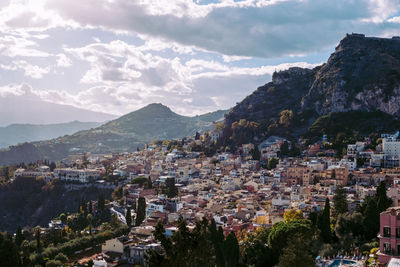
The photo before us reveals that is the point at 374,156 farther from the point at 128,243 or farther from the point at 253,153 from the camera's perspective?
the point at 128,243

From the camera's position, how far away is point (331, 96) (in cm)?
9481

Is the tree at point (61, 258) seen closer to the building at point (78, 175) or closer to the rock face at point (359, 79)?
the building at point (78, 175)

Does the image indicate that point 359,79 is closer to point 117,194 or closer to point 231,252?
point 117,194

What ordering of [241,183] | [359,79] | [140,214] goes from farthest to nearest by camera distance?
[359,79] < [241,183] < [140,214]

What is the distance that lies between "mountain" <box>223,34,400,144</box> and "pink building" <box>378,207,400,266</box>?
60270 mm

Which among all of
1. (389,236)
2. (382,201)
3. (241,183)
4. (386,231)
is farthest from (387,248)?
(241,183)

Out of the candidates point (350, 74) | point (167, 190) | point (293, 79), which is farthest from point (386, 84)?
point (167, 190)

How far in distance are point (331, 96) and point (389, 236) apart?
252 ft

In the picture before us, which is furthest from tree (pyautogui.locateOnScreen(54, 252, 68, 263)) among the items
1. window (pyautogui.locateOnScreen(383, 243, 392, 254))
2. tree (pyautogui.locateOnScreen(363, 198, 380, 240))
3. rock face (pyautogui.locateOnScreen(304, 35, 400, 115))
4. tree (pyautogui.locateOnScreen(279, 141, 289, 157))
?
rock face (pyautogui.locateOnScreen(304, 35, 400, 115))

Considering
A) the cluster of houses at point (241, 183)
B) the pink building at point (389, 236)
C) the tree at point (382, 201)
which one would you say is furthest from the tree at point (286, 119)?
the pink building at point (389, 236)

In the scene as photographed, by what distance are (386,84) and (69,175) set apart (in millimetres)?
63258

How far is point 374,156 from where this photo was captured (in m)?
61.7

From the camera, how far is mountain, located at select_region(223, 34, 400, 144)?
84.2 meters

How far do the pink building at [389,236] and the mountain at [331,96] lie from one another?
6027 centimetres
